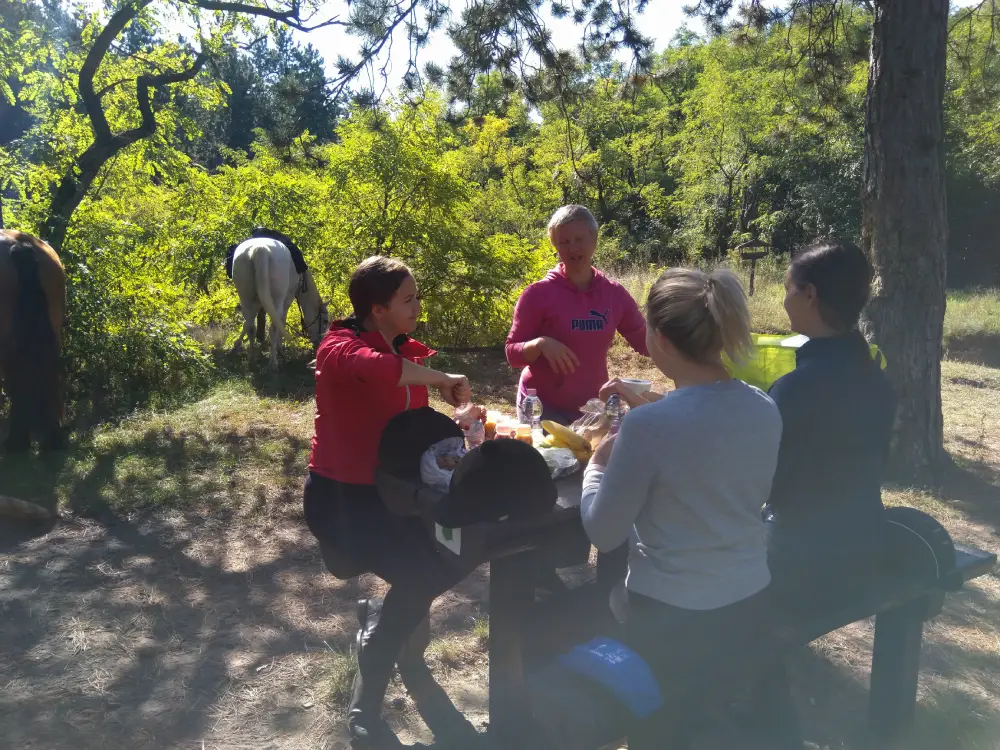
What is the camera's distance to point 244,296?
7.77 meters

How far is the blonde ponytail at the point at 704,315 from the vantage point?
1668mm

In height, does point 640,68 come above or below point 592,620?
above

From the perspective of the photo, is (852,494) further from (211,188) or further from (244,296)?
(211,188)

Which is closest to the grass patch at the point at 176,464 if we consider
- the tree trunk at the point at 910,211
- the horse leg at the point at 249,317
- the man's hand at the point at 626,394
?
the horse leg at the point at 249,317

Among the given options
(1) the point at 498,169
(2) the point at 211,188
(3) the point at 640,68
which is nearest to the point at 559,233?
(3) the point at 640,68

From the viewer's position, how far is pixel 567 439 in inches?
96.7

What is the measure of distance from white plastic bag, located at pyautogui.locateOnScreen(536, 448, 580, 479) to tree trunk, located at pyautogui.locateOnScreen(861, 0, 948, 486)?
3.23 meters

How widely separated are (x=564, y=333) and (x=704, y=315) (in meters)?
1.55

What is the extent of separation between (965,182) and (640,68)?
14.0 metres

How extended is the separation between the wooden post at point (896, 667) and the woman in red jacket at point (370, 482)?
132 cm

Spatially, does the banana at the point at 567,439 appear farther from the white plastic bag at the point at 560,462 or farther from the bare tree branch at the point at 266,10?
the bare tree branch at the point at 266,10

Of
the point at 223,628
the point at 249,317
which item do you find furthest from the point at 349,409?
the point at 249,317

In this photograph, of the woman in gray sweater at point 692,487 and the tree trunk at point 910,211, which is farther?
the tree trunk at point 910,211

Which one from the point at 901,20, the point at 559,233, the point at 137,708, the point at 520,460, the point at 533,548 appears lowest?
the point at 137,708
